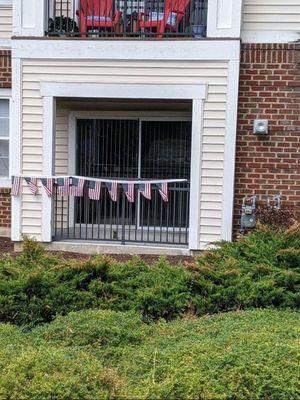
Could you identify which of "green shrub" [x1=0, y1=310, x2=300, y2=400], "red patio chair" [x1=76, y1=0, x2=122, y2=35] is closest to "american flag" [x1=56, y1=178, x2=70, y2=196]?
"red patio chair" [x1=76, y1=0, x2=122, y2=35]

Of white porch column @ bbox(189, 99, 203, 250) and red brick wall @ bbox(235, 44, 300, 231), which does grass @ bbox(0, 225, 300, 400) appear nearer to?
white porch column @ bbox(189, 99, 203, 250)

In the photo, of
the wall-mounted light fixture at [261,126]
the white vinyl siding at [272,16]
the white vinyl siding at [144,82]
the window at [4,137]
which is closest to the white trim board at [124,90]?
the white vinyl siding at [144,82]

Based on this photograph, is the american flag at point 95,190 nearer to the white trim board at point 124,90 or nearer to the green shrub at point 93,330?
the white trim board at point 124,90

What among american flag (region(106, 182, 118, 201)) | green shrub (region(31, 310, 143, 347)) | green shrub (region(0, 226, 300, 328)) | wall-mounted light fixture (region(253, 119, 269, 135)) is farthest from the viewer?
american flag (region(106, 182, 118, 201))

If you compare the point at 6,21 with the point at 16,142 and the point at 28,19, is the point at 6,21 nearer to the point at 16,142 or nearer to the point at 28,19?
the point at 28,19

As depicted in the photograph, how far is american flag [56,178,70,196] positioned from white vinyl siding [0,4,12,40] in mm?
2811

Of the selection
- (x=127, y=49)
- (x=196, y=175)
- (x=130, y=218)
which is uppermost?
(x=127, y=49)

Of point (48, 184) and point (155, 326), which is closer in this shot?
point (155, 326)

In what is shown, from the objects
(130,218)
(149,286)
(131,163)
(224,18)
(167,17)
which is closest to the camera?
(149,286)

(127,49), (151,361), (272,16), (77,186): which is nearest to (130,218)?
(77,186)

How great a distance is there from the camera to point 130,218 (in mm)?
8938

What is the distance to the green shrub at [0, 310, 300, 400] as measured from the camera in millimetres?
3205

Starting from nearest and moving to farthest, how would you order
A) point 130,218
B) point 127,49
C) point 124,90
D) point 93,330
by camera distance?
1. point 93,330
2. point 127,49
3. point 124,90
4. point 130,218

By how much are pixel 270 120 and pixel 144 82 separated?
2.01 meters
